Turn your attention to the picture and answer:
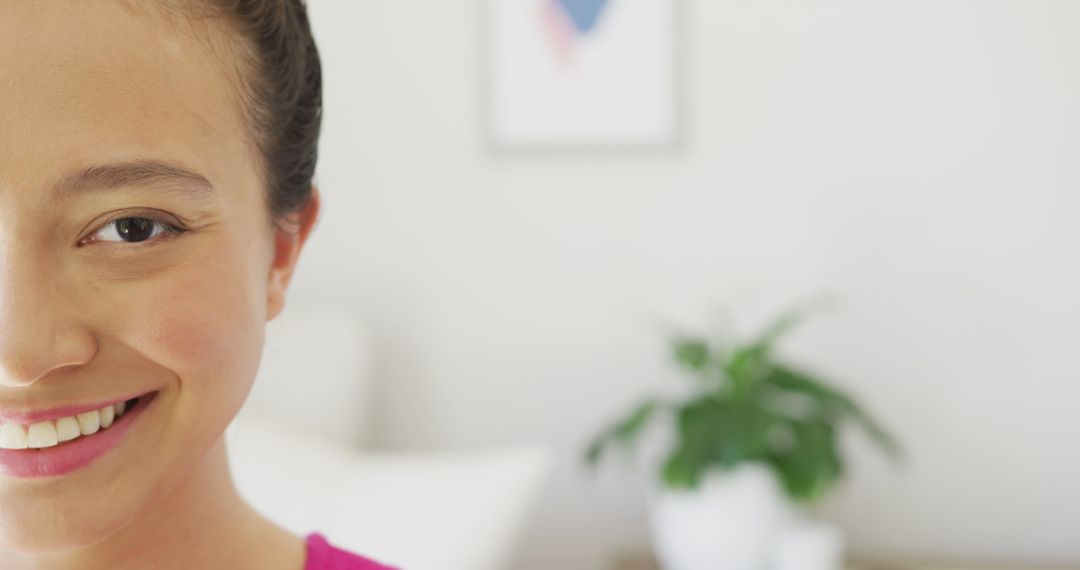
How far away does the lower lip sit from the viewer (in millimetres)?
728

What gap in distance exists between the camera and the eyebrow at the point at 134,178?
70cm

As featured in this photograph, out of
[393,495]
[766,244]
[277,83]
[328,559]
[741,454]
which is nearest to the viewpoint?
[277,83]

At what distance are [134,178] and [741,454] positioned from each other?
1637 millimetres

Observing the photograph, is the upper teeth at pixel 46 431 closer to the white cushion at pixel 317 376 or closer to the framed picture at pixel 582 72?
the white cushion at pixel 317 376

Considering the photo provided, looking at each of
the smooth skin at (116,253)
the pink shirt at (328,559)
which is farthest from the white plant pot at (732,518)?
the smooth skin at (116,253)

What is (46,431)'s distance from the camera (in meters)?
0.73

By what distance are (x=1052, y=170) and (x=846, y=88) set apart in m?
0.45

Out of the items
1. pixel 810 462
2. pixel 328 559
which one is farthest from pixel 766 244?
pixel 328 559

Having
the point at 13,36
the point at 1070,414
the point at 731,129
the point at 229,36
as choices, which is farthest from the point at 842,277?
the point at 13,36

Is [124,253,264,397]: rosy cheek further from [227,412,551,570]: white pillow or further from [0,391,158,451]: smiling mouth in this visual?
[227,412,551,570]: white pillow

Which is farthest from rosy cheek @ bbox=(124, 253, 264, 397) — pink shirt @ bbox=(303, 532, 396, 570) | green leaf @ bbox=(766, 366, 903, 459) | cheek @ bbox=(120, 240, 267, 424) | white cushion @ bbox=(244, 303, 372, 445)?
green leaf @ bbox=(766, 366, 903, 459)

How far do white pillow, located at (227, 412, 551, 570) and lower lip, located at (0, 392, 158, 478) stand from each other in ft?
3.46

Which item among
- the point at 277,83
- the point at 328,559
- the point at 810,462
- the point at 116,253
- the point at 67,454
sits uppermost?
the point at 277,83

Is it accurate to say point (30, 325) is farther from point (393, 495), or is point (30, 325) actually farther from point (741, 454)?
point (741, 454)
